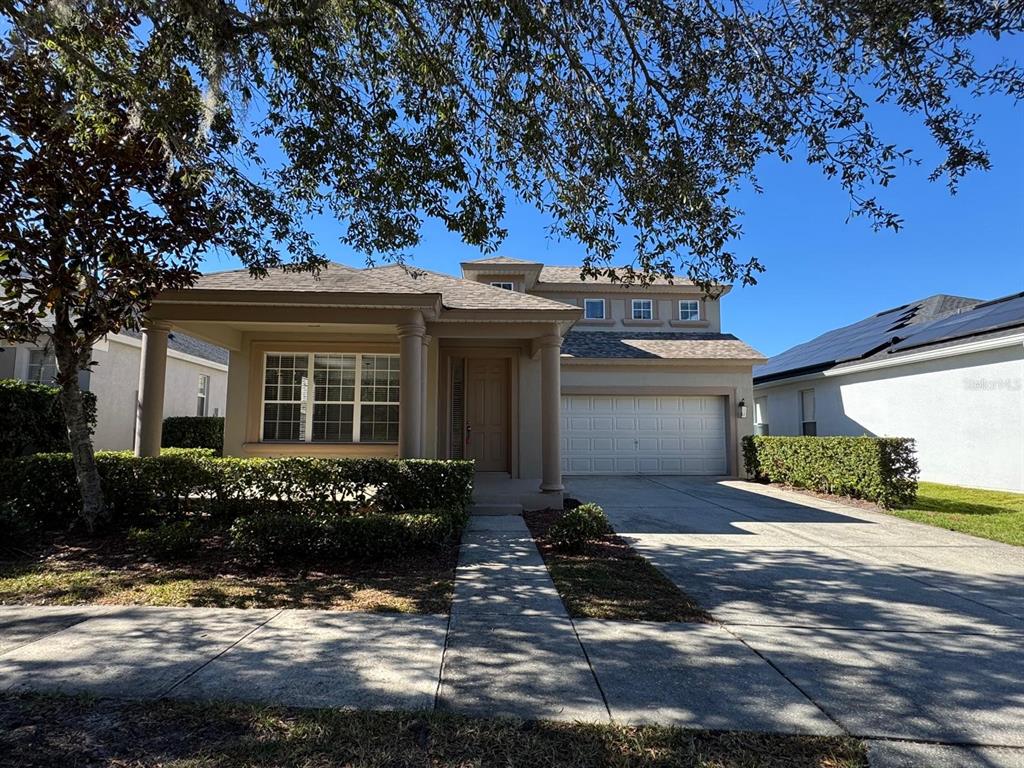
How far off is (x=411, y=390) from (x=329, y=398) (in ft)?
10.6

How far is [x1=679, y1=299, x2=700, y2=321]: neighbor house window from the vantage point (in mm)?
17516

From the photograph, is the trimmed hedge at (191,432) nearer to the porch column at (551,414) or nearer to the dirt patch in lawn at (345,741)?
the porch column at (551,414)

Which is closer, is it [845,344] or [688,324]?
[688,324]

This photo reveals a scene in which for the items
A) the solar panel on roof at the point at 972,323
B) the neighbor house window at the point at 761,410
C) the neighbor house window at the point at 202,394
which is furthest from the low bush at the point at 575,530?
the neighbor house window at the point at 202,394

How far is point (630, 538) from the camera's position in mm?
7109

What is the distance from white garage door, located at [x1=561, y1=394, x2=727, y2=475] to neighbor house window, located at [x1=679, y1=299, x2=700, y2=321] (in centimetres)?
366

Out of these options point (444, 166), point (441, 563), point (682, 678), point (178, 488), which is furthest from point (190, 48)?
point (682, 678)

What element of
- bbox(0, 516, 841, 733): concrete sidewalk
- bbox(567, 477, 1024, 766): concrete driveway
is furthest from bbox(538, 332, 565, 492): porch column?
bbox(0, 516, 841, 733): concrete sidewalk

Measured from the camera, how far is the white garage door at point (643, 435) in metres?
14.5

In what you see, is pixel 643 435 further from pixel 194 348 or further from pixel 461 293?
pixel 194 348

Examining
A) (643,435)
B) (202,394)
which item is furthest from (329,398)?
(202,394)

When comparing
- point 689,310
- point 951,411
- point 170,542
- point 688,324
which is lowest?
point 170,542

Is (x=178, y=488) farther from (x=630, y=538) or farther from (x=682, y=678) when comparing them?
(x=682, y=678)

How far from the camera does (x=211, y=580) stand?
5.11 m
